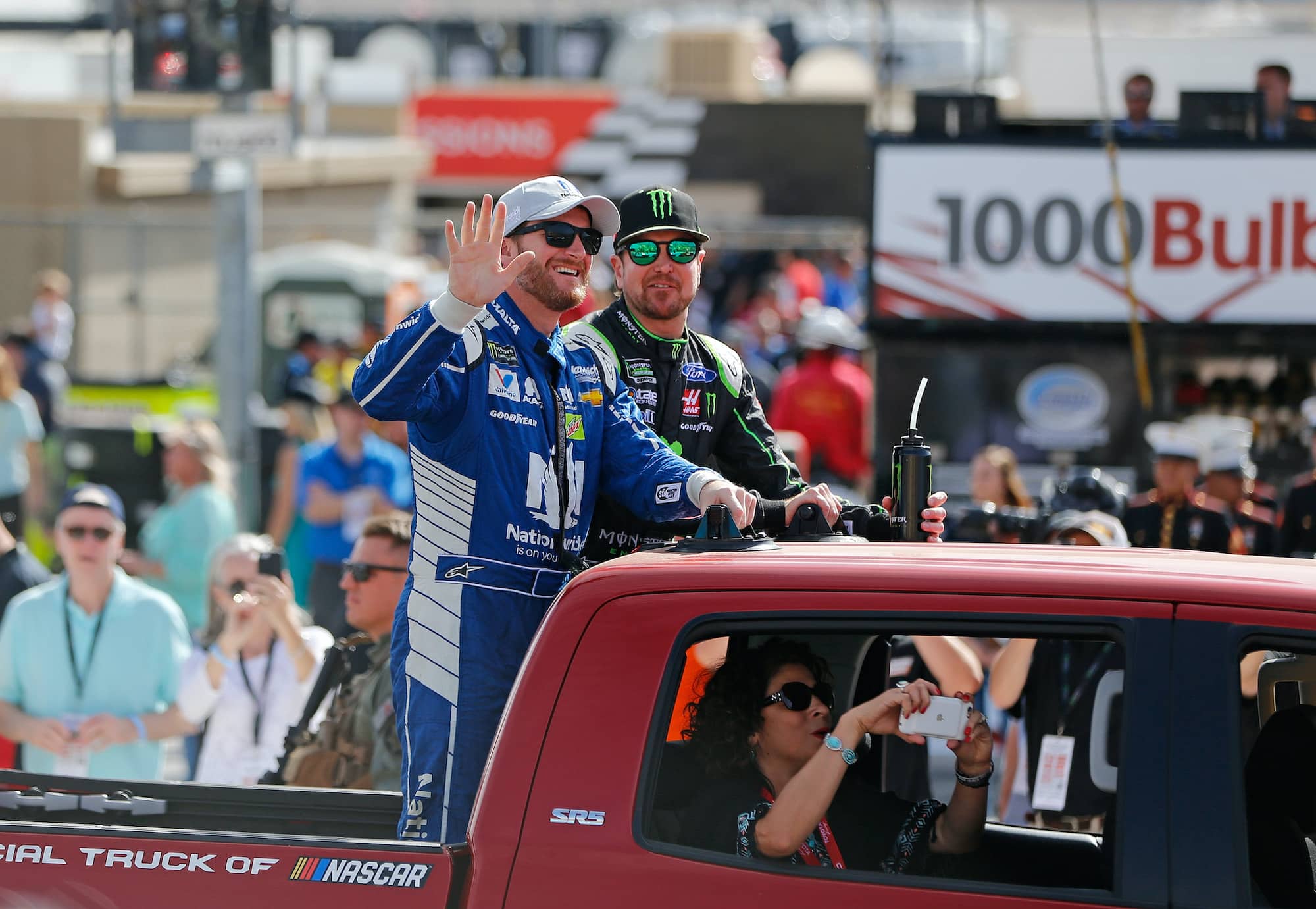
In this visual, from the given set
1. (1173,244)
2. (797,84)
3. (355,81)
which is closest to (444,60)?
(797,84)

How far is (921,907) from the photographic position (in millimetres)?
2787

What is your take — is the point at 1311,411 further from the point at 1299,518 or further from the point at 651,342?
the point at 651,342

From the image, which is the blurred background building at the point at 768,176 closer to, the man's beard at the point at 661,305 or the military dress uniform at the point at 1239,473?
the military dress uniform at the point at 1239,473

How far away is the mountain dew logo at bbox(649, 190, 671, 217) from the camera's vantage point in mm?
4555

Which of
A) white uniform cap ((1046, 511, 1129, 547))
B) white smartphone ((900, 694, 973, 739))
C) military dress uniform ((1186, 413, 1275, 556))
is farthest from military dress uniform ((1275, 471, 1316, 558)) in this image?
white smartphone ((900, 694, 973, 739))

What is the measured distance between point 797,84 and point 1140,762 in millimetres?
32753

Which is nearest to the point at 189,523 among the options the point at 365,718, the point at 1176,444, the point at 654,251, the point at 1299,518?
the point at 365,718

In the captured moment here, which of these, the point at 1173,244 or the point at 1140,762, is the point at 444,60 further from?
the point at 1140,762

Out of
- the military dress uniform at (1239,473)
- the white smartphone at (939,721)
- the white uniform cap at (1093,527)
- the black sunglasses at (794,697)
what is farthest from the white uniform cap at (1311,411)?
the white smartphone at (939,721)

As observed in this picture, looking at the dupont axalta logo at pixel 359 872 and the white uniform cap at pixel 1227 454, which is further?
the white uniform cap at pixel 1227 454

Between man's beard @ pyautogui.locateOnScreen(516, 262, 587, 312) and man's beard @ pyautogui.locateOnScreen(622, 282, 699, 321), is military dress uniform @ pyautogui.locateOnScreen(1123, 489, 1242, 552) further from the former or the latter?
man's beard @ pyautogui.locateOnScreen(516, 262, 587, 312)

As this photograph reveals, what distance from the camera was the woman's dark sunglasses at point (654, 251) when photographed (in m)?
4.54

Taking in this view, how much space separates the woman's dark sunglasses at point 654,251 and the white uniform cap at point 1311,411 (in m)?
4.95

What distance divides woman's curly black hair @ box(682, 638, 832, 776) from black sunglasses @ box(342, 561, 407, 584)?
2.59 m
